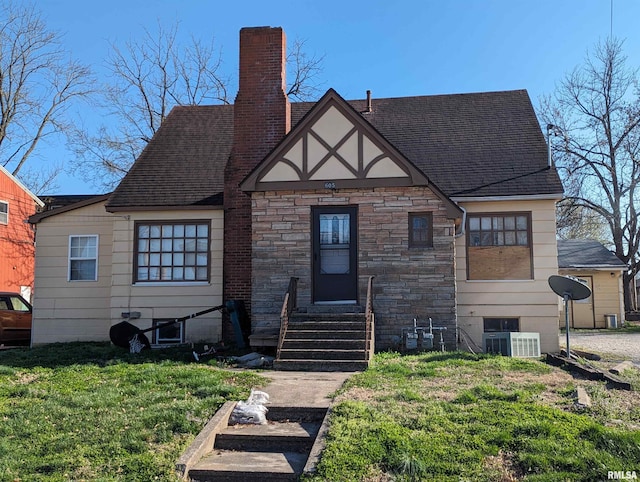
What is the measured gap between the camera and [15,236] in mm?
26359

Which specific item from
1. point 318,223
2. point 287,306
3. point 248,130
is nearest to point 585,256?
point 318,223

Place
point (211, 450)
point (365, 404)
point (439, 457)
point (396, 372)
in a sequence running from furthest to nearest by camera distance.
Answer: point (396, 372) → point (365, 404) → point (211, 450) → point (439, 457)

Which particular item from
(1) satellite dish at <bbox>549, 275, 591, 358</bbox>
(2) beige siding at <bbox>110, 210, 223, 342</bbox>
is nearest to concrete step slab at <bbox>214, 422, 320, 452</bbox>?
(1) satellite dish at <bbox>549, 275, 591, 358</bbox>

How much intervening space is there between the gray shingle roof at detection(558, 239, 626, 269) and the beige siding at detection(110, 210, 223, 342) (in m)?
16.1

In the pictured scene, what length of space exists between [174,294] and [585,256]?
19.0 m

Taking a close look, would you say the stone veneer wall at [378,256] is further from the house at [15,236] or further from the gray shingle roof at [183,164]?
the house at [15,236]

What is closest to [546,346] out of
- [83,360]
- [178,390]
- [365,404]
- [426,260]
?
[426,260]

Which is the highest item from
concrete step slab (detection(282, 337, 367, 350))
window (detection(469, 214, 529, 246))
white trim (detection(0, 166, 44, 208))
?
white trim (detection(0, 166, 44, 208))

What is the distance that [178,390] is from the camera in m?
8.34

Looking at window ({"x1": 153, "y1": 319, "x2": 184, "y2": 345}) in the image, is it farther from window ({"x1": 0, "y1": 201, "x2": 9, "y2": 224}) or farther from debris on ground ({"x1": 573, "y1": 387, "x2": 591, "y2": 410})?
window ({"x1": 0, "y1": 201, "x2": 9, "y2": 224})

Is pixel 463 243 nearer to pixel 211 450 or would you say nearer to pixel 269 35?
pixel 269 35

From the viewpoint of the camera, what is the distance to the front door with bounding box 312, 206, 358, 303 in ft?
42.1

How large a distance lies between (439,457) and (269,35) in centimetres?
1175

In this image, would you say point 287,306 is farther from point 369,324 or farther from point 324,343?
point 369,324
